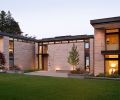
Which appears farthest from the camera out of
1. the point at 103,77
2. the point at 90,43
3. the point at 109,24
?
the point at 90,43

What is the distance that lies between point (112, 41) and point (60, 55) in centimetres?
1379

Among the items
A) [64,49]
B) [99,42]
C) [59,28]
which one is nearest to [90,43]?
[64,49]

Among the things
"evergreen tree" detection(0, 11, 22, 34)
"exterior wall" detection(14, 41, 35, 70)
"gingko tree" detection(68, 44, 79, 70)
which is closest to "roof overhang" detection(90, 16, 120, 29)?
"gingko tree" detection(68, 44, 79, 70)

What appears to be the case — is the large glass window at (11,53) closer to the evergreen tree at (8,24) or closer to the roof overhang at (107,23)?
the roof overhang at (107,23)

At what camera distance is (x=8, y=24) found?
7662 centimetres

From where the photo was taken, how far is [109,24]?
26.2 metres

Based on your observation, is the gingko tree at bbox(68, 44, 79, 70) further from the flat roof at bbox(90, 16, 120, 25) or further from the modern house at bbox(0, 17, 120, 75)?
the flat roof at bbox(90, 16, 120, 25)

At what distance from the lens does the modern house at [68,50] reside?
89.2 ft

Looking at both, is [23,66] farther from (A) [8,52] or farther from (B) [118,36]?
(B) [118,36]

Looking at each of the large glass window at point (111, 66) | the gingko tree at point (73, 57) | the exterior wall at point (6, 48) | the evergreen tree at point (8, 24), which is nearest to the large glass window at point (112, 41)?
the large glass window at point (111, 66)

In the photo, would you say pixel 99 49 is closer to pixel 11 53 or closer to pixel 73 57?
pixel 73 57

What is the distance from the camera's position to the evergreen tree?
75750 millimetres

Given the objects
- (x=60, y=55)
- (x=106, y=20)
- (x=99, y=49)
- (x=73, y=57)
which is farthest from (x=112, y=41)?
(x=60, y=55)

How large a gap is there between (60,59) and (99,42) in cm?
1340
